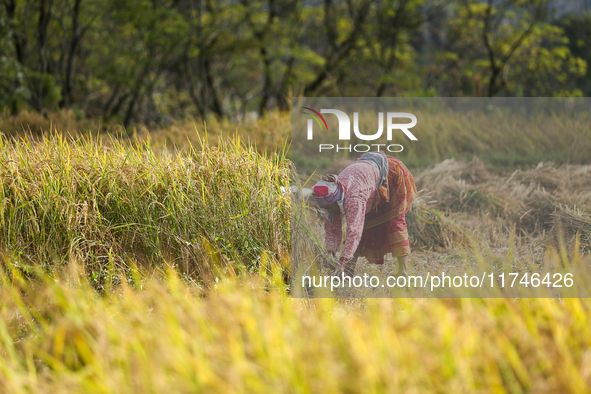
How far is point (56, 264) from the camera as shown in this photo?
324cm

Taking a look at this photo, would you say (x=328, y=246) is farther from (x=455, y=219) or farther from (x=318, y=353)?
(x=318, y=353)

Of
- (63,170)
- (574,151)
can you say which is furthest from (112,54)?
(574,151)

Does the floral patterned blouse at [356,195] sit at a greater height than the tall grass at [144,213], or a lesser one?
greater

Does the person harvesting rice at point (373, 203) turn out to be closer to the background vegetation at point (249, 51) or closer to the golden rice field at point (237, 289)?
the golden rice field at point (237, 289)

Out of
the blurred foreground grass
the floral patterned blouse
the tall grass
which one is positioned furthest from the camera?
the tall grass

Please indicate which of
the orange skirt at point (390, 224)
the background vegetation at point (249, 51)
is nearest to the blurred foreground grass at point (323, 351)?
the orange skirt at point (390, 224)

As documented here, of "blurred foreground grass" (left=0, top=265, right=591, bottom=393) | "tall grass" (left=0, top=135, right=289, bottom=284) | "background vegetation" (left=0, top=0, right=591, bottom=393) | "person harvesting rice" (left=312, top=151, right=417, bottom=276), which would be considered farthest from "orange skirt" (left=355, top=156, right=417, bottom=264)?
"tall grass" (left=0, top=135, right=289, bottom=284)

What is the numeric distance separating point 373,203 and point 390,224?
15 cm

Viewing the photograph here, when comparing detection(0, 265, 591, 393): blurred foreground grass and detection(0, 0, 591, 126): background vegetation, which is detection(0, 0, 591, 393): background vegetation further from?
detection(0, 0, 591, 126): background vegetation

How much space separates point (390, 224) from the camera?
2.60m

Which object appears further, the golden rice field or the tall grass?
the tall grass

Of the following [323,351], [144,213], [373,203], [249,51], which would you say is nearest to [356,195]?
[373,203]

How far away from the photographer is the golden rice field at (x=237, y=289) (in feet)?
5.40

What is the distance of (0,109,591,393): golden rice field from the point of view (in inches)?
64.8
